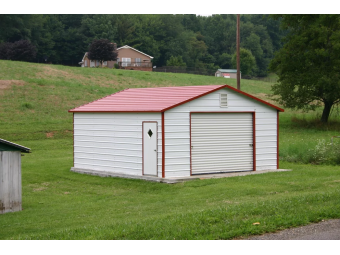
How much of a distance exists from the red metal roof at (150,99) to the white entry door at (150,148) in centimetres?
66

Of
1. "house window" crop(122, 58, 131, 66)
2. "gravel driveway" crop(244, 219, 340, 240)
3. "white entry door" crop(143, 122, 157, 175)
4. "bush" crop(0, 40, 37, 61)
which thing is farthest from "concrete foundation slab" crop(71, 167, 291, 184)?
"house window" crop(122, 58, 131, 66)

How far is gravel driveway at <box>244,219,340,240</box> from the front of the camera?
8.12 meters

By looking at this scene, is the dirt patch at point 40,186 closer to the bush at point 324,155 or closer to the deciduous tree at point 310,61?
the bush at point 324,155

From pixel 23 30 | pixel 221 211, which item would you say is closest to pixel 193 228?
pixel 221 211

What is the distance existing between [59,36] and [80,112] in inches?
2674

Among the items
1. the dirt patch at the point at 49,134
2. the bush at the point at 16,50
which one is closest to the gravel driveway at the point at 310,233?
the dirt patch at the point at 49,134

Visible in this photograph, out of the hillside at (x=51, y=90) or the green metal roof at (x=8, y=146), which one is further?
the hillside at (x=51, y=90)

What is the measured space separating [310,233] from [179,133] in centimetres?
957

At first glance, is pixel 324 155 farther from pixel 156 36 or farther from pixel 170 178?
pixel 156 36

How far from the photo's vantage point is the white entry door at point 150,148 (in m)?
17.4

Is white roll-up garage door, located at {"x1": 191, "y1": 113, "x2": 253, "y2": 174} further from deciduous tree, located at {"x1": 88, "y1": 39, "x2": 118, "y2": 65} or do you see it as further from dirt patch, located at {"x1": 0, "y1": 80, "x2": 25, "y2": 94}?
deciduous tree, located at {"x1": 88, "y1": 39, "x2": 118, "y2": 65}

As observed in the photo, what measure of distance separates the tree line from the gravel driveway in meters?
62.7

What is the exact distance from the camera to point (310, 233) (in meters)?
8.39

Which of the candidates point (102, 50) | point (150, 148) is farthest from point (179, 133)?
point (102, 50)
